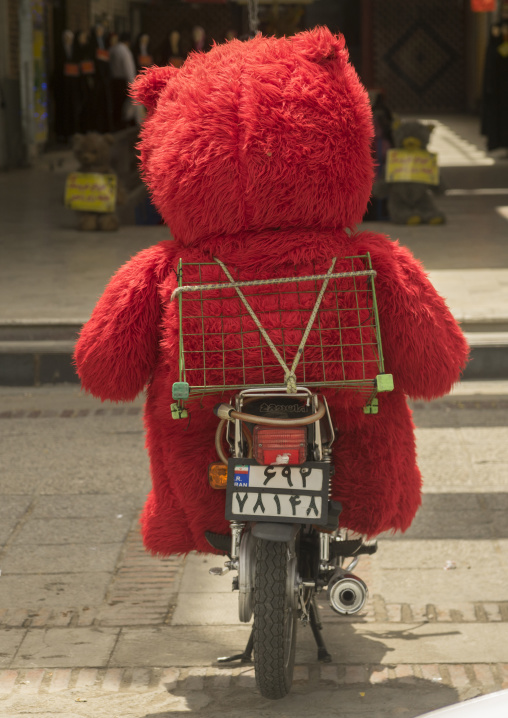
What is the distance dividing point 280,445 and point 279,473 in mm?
84

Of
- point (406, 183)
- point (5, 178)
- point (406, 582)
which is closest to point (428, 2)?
point (5, 178)

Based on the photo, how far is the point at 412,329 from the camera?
3.17 meters

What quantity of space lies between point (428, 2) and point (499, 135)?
1570 cm

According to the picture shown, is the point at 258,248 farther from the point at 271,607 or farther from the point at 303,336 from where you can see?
the point at 271,607

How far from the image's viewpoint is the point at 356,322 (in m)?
3.14

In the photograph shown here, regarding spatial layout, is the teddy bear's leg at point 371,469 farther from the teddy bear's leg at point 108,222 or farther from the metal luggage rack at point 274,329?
the teddy bear's leg at point 108,222

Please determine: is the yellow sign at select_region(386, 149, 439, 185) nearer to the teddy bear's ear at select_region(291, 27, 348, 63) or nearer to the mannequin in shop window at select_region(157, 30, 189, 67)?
the mannequin in shop window at select_region(157, 30, 189, 67)

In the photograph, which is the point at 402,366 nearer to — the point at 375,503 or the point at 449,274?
the point at 375,503

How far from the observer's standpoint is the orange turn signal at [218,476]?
321cm

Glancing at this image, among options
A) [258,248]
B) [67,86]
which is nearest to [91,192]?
[258,248]

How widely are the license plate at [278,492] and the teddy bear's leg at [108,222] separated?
8.37 meters

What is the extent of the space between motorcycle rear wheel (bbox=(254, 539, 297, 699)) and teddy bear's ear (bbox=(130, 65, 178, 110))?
1.40m

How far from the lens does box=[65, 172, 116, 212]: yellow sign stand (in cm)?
1088

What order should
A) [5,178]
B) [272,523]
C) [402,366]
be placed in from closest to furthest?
[272,523] < [402,366] < [5,178]
